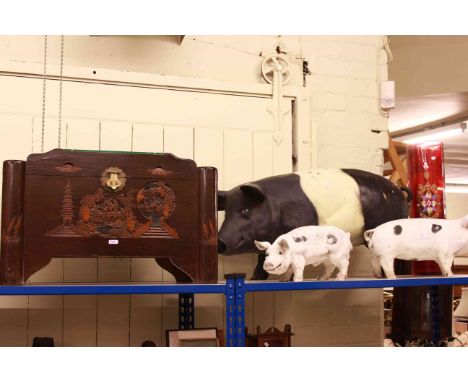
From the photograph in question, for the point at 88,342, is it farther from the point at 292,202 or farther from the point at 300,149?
the point at 300,149

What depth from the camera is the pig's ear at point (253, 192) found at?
2.13 metres

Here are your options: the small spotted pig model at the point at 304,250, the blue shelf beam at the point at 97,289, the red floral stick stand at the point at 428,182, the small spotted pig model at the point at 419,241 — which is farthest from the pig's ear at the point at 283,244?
the red floral stick stand at the point at 428,182

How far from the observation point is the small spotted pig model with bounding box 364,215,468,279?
2.13m

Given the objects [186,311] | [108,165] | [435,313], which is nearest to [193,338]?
[186,311]

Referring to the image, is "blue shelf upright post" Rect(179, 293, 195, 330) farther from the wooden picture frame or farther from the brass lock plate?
the brass lock plate

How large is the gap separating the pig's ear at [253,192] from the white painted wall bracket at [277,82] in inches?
18.6

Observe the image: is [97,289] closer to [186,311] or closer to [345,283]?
[186,311]

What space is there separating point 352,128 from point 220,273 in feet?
2.70

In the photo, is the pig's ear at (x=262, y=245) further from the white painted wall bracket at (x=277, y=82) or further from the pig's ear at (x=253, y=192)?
the white painted wall bracket at (x=277, y=82)

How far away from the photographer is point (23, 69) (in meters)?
2.29

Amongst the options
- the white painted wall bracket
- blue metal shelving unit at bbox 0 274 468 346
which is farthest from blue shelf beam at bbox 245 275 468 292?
the white painted wall bracket

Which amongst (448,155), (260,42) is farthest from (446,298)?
(448,155)

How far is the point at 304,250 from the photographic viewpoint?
2.01 meters

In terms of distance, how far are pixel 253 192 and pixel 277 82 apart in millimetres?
631
